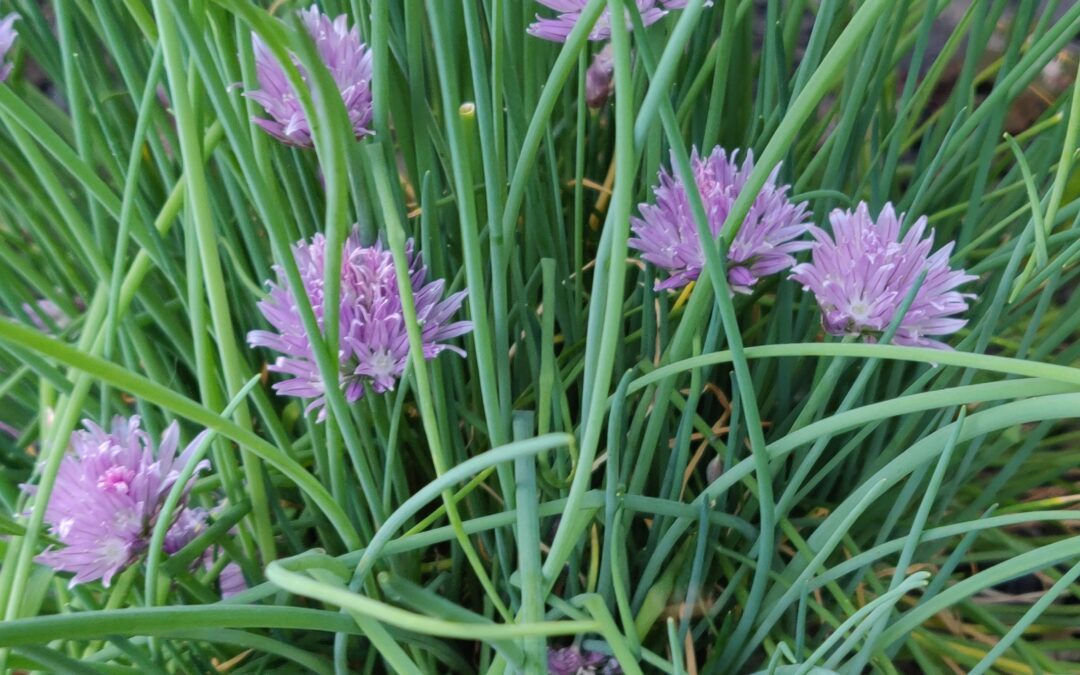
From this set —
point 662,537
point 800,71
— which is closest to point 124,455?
point 662,537

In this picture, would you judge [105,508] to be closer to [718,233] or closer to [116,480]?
[116,480]

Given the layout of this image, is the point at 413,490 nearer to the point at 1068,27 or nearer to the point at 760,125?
the point at 760,125

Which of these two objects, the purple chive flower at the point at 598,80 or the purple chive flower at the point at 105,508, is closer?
the purple chive flower at the point at 105,508

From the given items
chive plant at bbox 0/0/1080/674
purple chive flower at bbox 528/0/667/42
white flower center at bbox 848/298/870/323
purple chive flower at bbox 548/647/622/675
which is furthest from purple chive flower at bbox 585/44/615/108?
purple chive flower at bbox 548/647/622/675

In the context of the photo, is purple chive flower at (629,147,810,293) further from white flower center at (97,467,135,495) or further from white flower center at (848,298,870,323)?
white flower center at (97,467,135,495)

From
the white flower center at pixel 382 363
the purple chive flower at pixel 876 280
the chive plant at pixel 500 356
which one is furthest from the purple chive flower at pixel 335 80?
the purple chive flower at pixel 876 280

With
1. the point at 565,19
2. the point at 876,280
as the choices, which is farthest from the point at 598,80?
the point at 876,280

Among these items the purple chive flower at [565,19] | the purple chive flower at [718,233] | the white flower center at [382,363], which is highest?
the purple chive flower at [565,19]

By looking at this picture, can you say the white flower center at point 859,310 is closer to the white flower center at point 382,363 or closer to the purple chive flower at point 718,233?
the purple chive flower at point 718,233

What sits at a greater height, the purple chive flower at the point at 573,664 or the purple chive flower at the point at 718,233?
the purple chive flower at the point at 718,233
